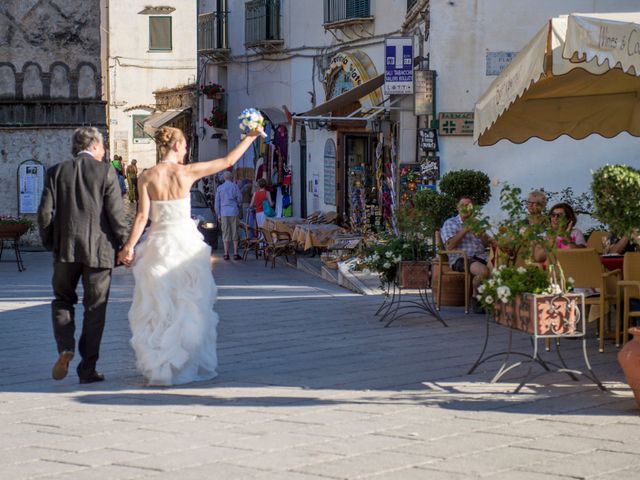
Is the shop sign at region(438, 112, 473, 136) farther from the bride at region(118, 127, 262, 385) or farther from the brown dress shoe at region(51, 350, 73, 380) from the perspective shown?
the brown dress shoe at region(51, 350, 73, 380)

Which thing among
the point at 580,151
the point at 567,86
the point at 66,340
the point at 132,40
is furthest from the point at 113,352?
the point at 132,40

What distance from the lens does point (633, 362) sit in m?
7.37

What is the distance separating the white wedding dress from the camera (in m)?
8.66

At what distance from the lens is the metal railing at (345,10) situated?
1002 inches

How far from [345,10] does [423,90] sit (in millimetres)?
6901

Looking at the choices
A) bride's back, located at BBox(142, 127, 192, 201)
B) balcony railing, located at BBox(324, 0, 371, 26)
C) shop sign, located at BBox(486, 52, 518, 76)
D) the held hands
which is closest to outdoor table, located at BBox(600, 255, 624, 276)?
bride's back, located at BBox(142, 127, 192, 201)

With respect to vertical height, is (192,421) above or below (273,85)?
below

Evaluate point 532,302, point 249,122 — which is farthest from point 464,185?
point 532,302

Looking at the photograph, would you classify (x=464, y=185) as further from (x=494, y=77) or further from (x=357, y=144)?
(x=357, y=144)

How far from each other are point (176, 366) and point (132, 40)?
44.7 metres

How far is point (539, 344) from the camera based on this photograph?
1064 centimetres

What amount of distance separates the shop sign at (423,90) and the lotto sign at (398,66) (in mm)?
739

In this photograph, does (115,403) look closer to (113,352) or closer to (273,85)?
(113,352)

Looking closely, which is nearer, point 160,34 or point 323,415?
point 323,415
